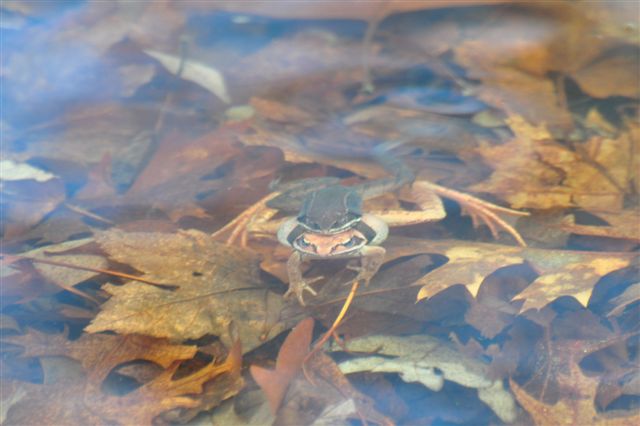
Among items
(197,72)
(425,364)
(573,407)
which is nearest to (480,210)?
(425,364)

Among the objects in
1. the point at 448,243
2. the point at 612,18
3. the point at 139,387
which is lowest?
the point at 139,387

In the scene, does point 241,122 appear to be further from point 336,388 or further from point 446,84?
point 336,388

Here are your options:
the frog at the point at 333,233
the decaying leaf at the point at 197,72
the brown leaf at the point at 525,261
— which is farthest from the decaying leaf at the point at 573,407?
the decaying leaf at the point at 197,72

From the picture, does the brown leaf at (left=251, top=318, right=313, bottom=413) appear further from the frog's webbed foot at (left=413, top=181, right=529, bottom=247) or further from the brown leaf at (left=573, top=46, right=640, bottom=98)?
the brown leaf at (left=573, top=46, right=640, bottom=98)

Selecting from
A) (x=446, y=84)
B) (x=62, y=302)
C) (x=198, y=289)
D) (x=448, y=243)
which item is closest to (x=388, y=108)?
(x=446, y=84)

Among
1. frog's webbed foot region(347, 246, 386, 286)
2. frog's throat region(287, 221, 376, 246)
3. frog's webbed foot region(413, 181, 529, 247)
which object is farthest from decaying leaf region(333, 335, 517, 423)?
frog's webbed foot region(413, 181, 529, 247)
